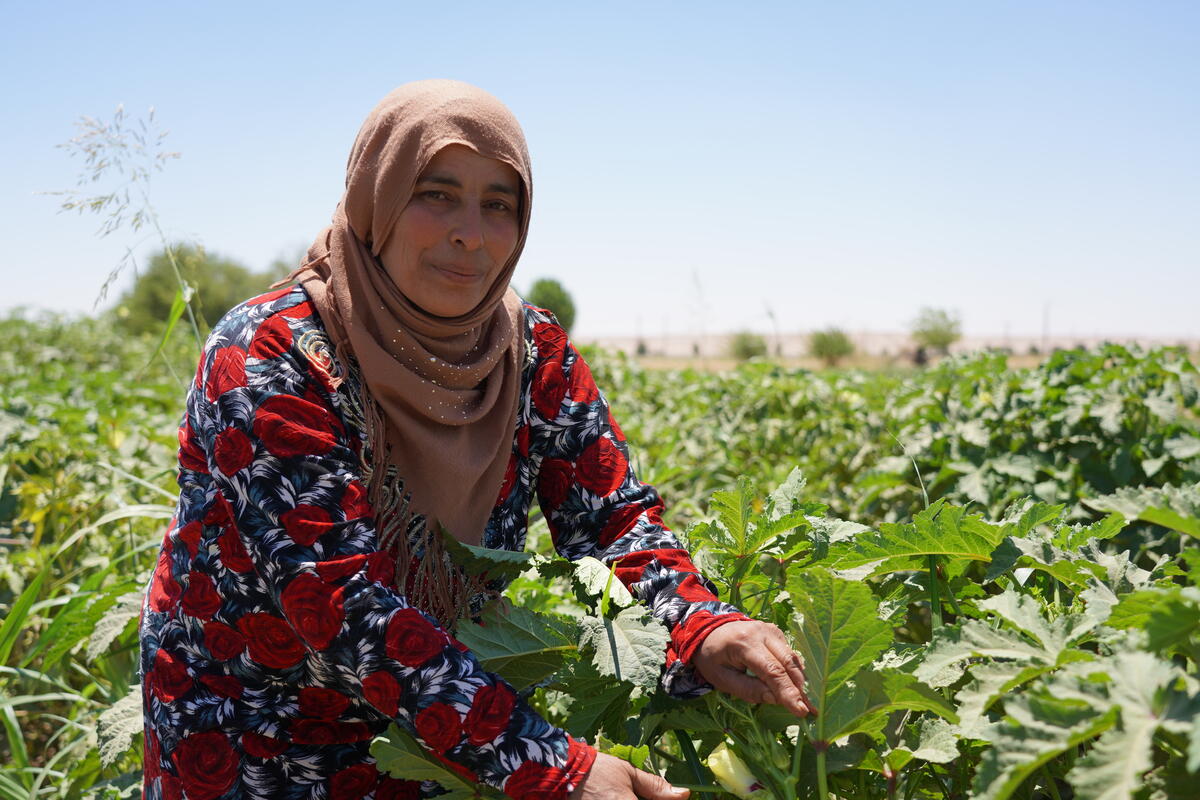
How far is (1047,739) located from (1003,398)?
3.22m

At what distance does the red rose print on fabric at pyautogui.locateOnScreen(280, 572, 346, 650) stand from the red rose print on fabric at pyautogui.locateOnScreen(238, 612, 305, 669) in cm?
23

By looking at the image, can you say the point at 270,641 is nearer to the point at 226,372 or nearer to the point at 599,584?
the point at 226,372

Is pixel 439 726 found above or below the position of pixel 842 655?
below

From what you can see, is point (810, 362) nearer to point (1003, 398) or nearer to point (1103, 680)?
point (1003, 398)

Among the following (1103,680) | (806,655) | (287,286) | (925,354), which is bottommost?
(925,354)

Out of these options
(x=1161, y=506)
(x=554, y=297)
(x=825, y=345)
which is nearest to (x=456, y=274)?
(x=1161, y=506)

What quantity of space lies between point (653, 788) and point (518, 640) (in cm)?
26

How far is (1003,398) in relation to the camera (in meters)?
3.79

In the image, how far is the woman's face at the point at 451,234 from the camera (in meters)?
1.59

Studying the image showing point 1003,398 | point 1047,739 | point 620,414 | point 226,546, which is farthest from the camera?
point 620,414

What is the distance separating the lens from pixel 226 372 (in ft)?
4.68

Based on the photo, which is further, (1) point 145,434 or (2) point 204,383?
(1) point 145,434

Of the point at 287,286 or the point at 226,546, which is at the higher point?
the point at 287,286

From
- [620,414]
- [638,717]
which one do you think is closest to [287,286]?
[638,717]
